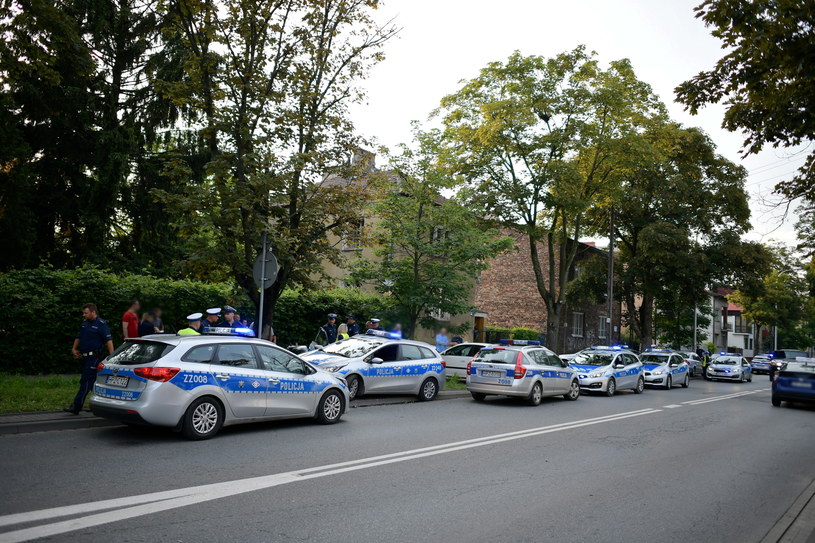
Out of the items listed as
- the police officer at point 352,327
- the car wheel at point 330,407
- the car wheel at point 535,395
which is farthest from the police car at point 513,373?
the car wheel at point 330,407

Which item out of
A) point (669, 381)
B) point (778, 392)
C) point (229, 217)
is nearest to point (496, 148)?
point (669, 381)

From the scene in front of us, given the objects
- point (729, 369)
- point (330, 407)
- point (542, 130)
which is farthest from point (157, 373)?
point (729, 369)

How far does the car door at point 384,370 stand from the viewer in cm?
1364

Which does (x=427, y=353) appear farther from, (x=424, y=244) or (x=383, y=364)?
(x=424, y=244)

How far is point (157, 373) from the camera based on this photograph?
26.6ft

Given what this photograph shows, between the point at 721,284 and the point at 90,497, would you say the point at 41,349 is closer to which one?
the point at 90,497

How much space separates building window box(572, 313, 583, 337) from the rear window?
127ft

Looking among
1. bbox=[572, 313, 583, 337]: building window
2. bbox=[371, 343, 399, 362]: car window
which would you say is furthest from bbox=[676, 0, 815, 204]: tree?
bbox=[572, 313, 583, 337]: building window

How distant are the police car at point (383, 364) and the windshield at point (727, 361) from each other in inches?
945

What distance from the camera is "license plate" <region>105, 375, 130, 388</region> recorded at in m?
8.21

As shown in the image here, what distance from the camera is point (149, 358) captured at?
8305 millimetres

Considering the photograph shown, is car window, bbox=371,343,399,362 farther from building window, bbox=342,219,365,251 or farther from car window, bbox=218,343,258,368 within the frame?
car window, bbox=218,343,258,368

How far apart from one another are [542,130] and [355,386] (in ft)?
51.7

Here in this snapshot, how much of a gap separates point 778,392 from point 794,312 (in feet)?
176
